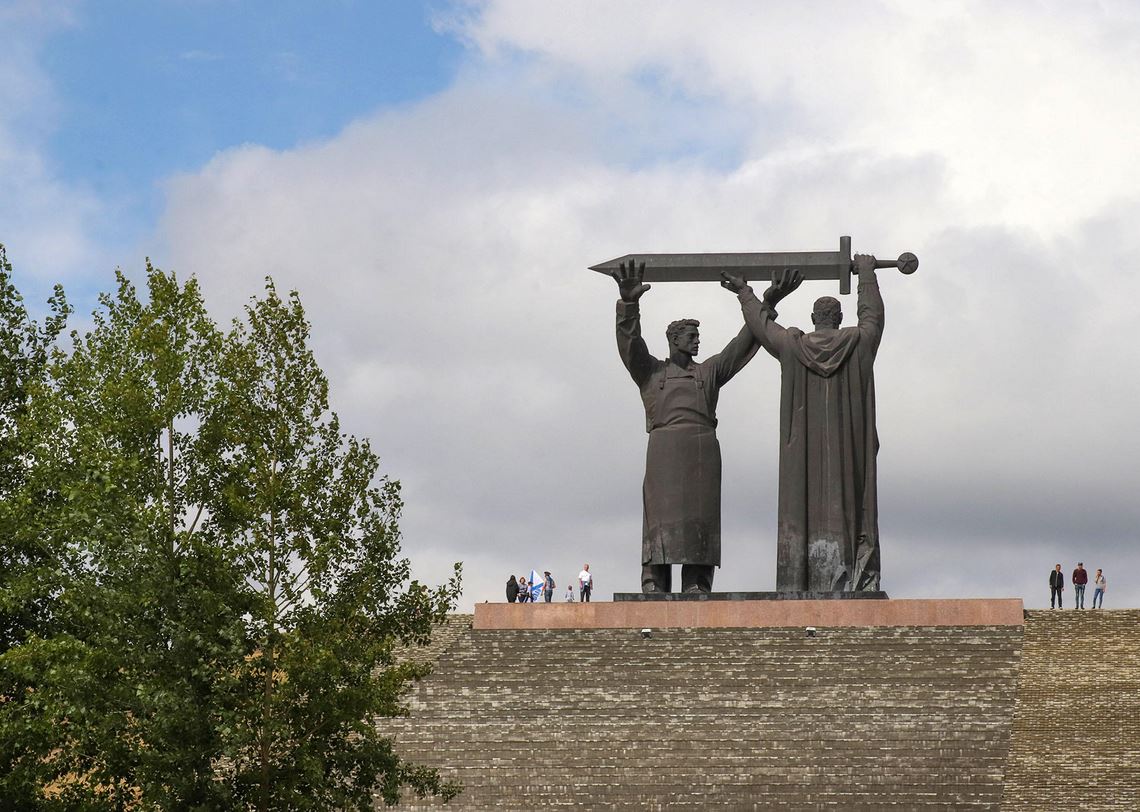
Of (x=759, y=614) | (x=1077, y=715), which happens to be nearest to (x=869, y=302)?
(x=759, y=614)

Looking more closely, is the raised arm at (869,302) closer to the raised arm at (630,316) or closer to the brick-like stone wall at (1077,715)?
the raised arm at (630,316)

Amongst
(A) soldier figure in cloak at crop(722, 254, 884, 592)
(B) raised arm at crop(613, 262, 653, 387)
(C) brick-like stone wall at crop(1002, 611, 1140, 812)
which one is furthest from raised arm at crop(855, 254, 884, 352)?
(C) brick-like stone wall at crop(1002, 611, 1140, 812)

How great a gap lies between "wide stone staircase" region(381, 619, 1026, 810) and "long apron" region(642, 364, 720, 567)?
1.12m

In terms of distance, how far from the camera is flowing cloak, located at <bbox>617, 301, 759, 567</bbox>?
24125 mm

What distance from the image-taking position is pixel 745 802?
19.4m

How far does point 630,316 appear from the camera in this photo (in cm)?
2428

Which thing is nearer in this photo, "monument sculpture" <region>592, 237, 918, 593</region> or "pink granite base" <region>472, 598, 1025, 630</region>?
"pink granite base" <region>472, 598, 1025, 630</region>

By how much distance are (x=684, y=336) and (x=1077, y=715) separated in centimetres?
697

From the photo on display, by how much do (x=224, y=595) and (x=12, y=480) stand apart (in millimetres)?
5030

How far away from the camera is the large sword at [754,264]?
80.1ft

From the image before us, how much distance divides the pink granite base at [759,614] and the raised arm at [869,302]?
3390mm

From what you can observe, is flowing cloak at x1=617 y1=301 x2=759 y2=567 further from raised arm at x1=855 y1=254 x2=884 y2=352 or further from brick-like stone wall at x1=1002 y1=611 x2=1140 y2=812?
brick-like stone wall at x1=1002 y1=611 x2=1140 y2=812

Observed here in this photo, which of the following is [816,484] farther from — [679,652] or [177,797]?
[177,797]

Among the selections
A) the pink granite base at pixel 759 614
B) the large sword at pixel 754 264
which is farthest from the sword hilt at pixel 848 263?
the pink granite base at pixel 759 614
